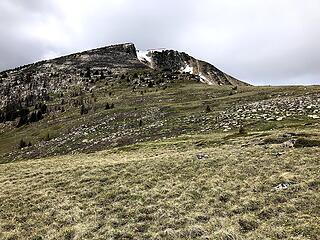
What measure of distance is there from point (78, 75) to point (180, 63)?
50251 millimetres

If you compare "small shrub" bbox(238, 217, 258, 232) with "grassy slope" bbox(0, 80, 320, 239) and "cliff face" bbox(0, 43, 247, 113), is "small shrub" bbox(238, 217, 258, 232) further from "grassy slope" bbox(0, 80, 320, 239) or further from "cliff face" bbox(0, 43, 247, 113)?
"cliff face" bbox(0, 43, 247, 113)

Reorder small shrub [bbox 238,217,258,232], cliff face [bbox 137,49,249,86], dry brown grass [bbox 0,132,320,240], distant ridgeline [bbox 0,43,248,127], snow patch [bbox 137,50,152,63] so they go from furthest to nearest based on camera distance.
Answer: snow patch [bbox 137,50,152,63] → cliff face [bbox 137,49,249,86] → distant ridgeline [bbox 0,43,248,127] → dry brown grass [bbox 0,132,320,240] → small shrub [bbox 238,217,258,232]

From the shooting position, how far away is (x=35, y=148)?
61.2 m

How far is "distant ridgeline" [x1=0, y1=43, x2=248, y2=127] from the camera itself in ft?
350

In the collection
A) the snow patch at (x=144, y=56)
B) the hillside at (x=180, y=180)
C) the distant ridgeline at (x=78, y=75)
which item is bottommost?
the hillside at (x=180, y=180)

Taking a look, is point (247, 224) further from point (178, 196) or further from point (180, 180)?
point (180, 180)

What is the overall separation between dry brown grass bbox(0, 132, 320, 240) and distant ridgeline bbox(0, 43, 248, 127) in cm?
6143

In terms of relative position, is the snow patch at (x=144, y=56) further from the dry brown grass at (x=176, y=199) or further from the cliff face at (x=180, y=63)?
the dry brown grass at (x=176, y=199)

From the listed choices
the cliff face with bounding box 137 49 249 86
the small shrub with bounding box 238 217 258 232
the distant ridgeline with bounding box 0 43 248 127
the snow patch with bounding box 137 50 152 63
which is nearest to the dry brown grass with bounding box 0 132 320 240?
the small shrub with bounding box 238 217 258 232

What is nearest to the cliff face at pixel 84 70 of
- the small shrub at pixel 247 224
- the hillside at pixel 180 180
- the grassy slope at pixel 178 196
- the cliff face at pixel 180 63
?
the cliff face at pixel 180 63

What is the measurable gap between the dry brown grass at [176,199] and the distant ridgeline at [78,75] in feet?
202

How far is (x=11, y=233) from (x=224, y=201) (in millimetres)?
10837

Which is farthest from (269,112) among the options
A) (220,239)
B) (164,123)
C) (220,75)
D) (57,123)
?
(220,75)

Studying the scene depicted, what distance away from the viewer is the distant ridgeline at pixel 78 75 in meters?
107
